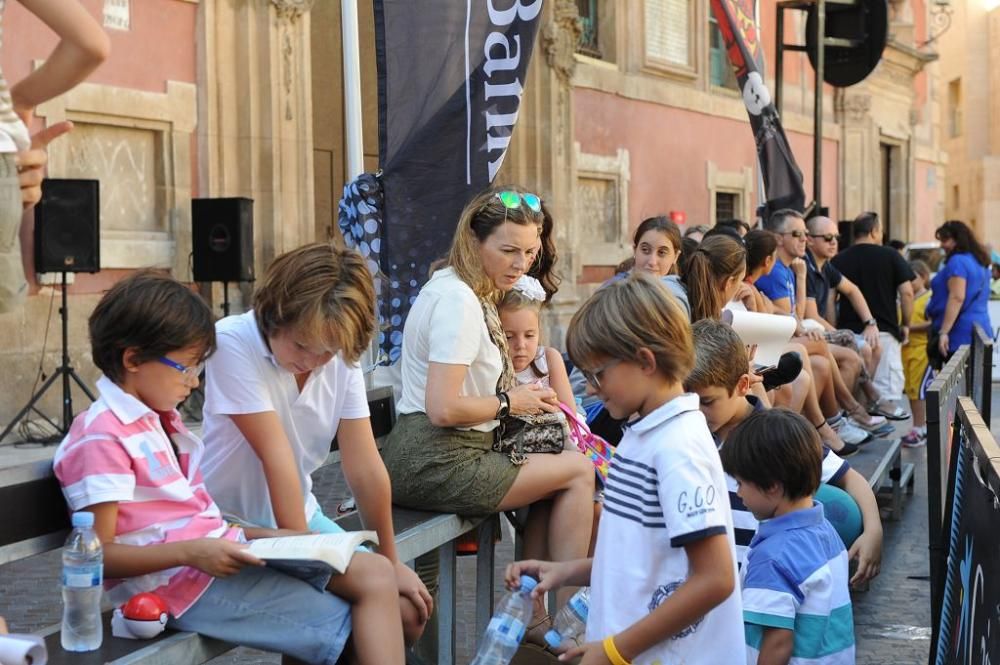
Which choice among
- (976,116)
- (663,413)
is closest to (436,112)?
(663,413)

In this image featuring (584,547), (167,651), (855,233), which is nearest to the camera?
(167,651)

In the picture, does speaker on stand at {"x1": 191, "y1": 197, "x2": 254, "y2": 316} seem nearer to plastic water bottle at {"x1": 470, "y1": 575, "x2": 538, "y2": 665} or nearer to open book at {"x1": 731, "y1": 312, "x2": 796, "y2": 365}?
open book at {"x1": 731, "y1": 312, "x2": 796, "y2": 365}

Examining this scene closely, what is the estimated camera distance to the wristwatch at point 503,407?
4535 mm

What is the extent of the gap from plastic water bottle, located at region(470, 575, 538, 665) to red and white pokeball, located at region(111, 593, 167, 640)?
0.74 meters

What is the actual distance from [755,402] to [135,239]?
26.9 ft

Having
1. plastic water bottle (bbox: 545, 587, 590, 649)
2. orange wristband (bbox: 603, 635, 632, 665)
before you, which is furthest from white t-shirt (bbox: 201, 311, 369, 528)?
orange wristband (bbox: 603, 635, 632, 665)

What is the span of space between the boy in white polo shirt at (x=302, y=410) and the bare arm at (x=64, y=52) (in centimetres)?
81

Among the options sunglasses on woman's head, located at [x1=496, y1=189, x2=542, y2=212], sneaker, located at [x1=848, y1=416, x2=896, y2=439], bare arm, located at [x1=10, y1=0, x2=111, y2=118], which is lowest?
sneaker, located at [x1=848, y1=416, x2=896, y2=439]

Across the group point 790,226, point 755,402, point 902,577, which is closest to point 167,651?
point 755,402

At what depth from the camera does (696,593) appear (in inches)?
111

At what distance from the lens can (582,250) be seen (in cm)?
1828

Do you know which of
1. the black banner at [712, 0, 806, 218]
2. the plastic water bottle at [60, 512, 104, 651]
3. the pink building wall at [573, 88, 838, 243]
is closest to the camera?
the plastic water bottle at [60, 512, 104, 651]

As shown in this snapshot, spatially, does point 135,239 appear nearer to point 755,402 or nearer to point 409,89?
point 409,89

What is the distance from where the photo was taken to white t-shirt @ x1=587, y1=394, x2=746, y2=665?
282 centimetres
